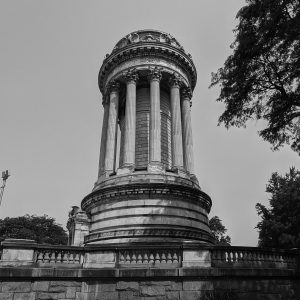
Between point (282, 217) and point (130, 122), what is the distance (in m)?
25.3

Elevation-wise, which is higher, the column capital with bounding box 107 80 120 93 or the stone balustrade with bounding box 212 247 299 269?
the column capital with bounding box 107 80 120 93

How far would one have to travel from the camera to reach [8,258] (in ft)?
41.7

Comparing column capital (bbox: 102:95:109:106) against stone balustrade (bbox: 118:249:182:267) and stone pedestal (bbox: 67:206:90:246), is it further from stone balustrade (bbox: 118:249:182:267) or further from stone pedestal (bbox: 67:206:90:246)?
stone balustrade (bbox: 118:249:182:267)

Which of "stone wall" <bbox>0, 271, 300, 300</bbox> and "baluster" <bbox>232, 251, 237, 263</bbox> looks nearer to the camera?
"stone wall" <bbox>0, 271, 300, 300</bbox>

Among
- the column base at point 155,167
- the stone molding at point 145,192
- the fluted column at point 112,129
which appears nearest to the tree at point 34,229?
the fluted column at point 112,129

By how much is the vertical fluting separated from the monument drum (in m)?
0.07

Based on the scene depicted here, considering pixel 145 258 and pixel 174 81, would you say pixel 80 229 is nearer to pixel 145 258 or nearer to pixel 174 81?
→ pixel 145 258

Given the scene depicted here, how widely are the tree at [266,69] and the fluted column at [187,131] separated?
8.52 m

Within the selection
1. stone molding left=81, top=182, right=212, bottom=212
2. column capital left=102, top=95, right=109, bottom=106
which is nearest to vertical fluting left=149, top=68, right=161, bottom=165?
stone molding left=81, top=182, right=212, bottom=212

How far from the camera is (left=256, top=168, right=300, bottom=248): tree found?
36244 mm

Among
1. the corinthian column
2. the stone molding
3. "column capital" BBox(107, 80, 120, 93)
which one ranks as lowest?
→ the stone molding

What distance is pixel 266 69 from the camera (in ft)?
53.2

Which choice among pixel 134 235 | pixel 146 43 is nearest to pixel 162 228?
pixel 134 235

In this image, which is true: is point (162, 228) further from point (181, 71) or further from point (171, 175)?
point (181, 71)
